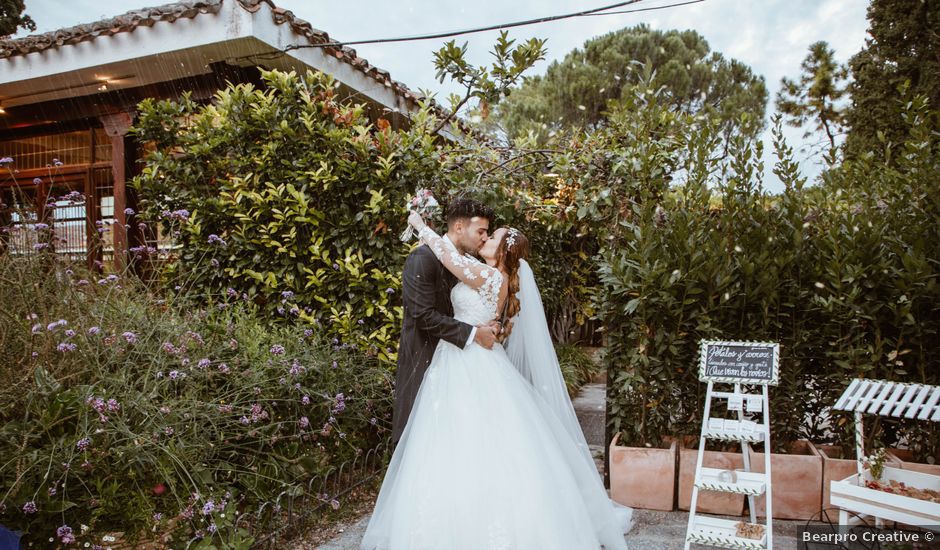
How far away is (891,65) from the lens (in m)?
10.5

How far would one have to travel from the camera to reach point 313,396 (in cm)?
393

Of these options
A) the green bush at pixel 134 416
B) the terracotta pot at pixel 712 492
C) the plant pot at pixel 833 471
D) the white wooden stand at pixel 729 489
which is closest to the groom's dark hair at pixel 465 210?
the green bush at pixel 134 416

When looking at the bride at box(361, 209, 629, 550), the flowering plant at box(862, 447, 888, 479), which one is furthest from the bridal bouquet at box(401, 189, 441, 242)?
the flowering plant at box(862, 447, 888, 479)

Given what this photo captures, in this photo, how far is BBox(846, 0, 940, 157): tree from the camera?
9.68 metres

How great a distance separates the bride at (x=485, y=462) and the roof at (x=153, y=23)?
381 cm

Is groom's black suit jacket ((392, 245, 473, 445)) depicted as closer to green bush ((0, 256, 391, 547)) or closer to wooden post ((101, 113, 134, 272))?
green bush ((0, 256, 391, 547))

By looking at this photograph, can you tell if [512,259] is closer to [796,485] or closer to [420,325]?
[420,325]

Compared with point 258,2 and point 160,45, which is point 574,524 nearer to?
point 258,2

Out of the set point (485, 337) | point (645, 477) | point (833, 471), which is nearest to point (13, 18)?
point (485, 337)

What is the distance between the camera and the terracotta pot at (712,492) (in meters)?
3.87

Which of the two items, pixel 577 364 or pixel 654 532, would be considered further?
pixel 577 364

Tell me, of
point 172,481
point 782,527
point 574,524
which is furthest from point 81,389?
point 782,527

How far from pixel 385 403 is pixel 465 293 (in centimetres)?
159

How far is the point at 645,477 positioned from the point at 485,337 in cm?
163
